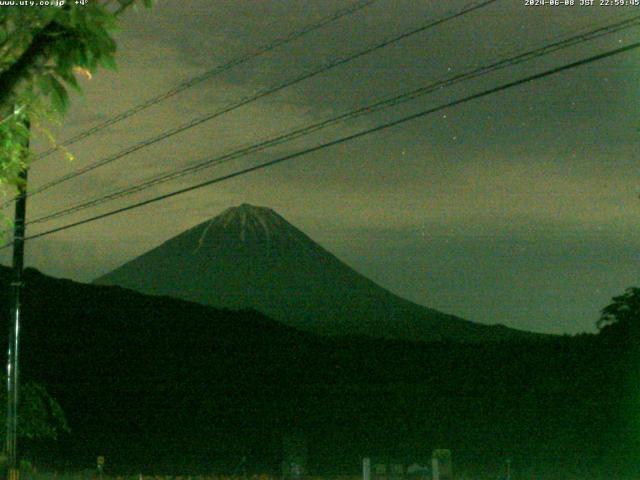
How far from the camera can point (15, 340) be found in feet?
70.1

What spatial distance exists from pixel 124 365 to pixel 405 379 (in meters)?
14.8

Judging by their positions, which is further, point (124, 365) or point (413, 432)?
point (124, 365)

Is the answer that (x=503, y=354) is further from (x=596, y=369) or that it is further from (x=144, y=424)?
(x=144, y=424)

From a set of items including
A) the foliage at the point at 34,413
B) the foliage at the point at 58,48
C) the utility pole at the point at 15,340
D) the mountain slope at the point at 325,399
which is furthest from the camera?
the mountain slope at the point at 325,399

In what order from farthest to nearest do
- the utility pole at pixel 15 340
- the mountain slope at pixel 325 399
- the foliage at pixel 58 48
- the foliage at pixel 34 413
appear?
the mountain slope at pixel 325 399 < the foliage at pixel 34 413 < the utility pole at pixel 15 340 < the foliage at pixel 58 48

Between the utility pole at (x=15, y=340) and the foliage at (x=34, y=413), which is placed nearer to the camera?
the utility pole at (x=15, y=340)

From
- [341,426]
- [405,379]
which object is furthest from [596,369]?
[405,379]

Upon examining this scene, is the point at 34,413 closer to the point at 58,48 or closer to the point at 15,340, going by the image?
the point at 15,340

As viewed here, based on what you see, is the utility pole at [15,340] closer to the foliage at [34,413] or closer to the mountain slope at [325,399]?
the foliage at [34,413]

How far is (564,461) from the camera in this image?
33.5m

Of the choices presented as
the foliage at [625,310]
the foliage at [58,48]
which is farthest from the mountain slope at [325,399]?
the foliage at [58,48]

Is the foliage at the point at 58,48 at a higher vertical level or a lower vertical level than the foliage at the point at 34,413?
higher

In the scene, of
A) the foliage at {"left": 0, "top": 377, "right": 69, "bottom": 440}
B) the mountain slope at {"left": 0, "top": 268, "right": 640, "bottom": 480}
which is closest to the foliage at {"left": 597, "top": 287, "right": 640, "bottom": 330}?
the mountain slope at {"left": 0, "top": 268, "right": 640, "bottom": 480}

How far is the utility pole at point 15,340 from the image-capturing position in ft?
67.5
